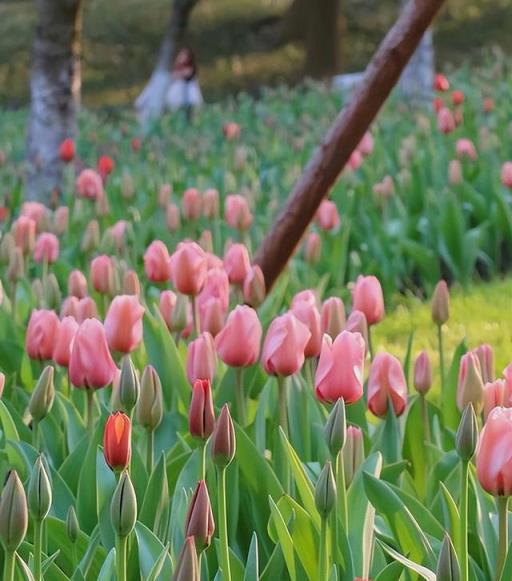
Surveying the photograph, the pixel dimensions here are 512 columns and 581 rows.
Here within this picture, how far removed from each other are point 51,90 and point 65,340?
15.1 feet

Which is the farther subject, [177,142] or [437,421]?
[177,142]

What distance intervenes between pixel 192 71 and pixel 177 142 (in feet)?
16.1

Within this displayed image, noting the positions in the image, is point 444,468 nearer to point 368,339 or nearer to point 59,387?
point 368,339

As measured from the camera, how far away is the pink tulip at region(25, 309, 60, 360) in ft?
7.31

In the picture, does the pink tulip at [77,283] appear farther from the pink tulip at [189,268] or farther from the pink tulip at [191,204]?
the pink tulip at [191,204]

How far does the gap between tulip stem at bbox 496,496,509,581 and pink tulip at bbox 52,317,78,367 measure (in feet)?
3.05

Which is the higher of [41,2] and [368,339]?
[41,2]

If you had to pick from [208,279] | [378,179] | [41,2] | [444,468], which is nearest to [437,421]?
[444,468]

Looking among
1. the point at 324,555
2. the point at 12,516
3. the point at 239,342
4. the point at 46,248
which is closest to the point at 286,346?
the point at 239,342

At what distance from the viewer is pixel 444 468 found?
1.95 meters

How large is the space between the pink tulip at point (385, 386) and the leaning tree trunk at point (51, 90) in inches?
169

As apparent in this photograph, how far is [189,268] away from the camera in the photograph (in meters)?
2.47

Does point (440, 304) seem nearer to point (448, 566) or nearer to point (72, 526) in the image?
point (72, 526)

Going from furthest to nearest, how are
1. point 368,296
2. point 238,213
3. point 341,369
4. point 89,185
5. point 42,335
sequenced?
point 89,185
point 238,213
point 368,296
point 42,335
point 341,369
